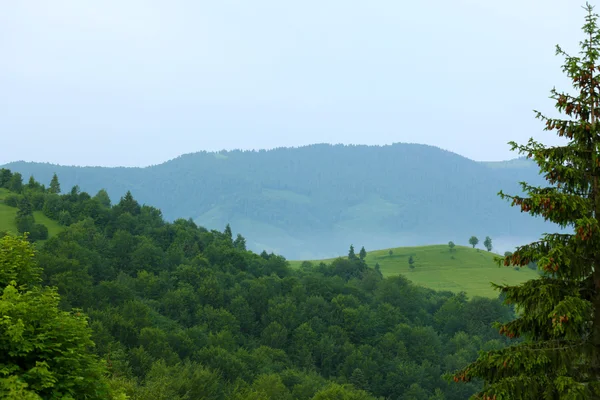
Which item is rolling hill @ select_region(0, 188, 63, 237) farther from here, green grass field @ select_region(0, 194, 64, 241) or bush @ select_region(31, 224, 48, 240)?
bush @ select_region(31, 224, 48, 240)

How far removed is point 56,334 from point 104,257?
122328mm

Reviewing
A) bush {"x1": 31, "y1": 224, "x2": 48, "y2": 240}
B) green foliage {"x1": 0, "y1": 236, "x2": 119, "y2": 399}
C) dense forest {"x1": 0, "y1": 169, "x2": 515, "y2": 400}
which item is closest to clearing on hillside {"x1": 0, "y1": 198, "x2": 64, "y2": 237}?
dense forest {"x1": 0, "y1": 169, "x2": 515, "y2": 400}

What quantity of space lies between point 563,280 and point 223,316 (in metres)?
113

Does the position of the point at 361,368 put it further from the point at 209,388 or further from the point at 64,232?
the point at 64,232

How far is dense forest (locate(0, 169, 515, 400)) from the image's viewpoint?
78.9 m

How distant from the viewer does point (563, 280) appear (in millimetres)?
15750

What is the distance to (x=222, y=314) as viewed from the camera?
123m

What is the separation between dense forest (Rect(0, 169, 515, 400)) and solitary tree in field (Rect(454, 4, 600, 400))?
58.6ft

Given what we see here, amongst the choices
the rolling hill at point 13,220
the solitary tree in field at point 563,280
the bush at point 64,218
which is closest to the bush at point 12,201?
the rolling hill at point 13,220

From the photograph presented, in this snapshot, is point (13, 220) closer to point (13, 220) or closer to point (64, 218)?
point (13, 220)

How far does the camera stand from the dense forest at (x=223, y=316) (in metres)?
78.9

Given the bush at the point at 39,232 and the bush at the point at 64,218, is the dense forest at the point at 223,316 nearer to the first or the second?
the bush at the point at 64,218

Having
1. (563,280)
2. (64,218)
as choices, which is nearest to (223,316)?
(64,218)

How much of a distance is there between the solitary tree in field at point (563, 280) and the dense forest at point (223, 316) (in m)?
17.9
